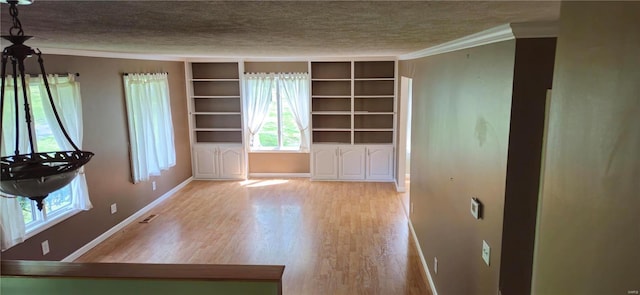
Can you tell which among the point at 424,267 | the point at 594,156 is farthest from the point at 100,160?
the point at 594,156

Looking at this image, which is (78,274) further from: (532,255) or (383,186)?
(383,186)

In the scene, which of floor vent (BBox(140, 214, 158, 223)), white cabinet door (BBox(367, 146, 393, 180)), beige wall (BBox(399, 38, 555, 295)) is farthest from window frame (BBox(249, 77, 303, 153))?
beige wall (BBox(399, 38, 555, 295))

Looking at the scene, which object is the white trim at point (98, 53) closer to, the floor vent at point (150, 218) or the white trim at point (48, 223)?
the white trim at point (48, 223)

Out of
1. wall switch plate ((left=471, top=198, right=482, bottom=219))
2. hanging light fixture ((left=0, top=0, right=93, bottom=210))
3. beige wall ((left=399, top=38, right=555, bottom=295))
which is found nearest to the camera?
hanging light fixture ((left=0, top=0, right=93, bottom=210))

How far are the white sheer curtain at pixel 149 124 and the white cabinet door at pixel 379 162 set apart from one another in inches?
137

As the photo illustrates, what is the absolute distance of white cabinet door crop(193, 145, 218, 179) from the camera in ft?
25.5

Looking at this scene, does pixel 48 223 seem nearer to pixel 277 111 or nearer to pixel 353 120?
pixel 277 111

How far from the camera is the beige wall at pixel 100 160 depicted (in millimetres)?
4258

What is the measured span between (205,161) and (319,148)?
7.27 ft

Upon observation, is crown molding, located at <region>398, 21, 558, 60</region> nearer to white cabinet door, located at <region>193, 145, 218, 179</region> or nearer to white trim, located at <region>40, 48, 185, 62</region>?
white trim, located at <region>40, 48, 185, 62</region>

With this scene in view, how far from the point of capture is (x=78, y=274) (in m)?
1.96

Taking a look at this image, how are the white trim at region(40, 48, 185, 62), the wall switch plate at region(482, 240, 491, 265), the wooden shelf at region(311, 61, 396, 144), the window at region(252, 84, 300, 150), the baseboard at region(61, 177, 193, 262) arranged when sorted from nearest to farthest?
the wall switch plate at region(482, 240, 491, 265), the white trim at region(40, 48, 185, 62), the baseboard at region(61, 177, 193, 262), the wooden shelf at region(311, 61, 396, 144), the window at region(252, 84, 300, 150)

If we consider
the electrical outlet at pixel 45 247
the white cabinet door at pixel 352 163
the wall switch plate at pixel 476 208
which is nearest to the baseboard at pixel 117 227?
the electrical outlet at pixel 45 247

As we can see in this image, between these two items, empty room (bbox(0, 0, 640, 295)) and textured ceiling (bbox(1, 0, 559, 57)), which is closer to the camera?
empty room (bbox(0, 0, 640, 295))
